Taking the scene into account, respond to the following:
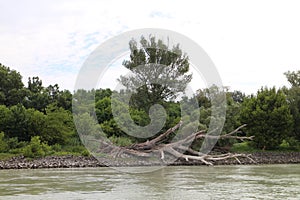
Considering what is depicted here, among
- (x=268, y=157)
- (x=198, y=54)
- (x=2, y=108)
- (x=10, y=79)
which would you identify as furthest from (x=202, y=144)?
(x=10, y=79)

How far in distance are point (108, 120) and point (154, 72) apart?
586cm

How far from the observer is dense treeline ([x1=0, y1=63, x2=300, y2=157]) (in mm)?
28281

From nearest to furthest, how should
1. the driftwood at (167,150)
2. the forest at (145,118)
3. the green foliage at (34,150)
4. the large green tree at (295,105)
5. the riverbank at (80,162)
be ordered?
the riverbank at (80,162)
the green foliage at (34,150)
the driftwood at (167,150)
the forest at (145,118)
the large green tree at (295,105)

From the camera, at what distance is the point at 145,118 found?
3022 centimetres

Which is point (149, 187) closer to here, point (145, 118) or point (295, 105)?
point (145, 118)

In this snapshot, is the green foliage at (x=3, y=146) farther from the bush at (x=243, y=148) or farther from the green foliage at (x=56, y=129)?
the bush at (x=243, y=148)

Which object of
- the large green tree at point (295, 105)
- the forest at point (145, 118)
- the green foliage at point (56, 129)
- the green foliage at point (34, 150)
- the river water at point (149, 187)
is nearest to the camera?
the river water at point (149, 187)

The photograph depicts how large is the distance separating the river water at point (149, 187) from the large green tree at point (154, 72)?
11.7 metres

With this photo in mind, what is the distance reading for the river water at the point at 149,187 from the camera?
42.0ft

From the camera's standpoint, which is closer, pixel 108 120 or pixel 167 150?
pixel 167 150

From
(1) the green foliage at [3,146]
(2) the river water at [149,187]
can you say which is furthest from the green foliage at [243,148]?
(1) the green foliage at [3,146]

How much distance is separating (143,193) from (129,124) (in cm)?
1639

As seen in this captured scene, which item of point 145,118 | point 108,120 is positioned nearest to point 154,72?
point 145,118

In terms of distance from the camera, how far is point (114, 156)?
25734 mm
